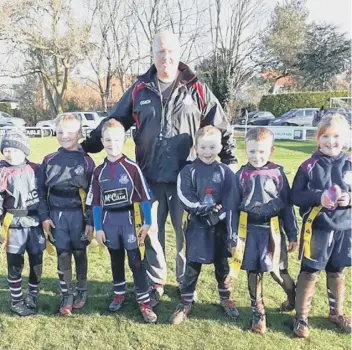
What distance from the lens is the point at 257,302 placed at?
3314 mm

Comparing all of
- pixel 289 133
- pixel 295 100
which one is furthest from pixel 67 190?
pixel 295 100

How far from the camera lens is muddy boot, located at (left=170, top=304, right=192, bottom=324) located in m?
3.43

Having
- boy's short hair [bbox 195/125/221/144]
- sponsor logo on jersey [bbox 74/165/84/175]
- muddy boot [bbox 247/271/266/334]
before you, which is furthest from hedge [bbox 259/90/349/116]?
sponsor logo on jersey [bbox 74/165/84/175]

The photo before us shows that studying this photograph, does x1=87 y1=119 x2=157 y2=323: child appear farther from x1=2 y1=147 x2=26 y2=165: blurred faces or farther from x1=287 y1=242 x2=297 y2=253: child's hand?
x1=287 y1=242 x2=297 y2=253: child's hand

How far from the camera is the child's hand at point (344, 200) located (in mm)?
2965

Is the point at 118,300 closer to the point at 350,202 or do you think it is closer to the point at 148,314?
the point at 148,314

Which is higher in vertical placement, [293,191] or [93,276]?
[293,191]

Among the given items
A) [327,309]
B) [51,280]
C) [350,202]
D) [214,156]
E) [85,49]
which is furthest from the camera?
[85,49]

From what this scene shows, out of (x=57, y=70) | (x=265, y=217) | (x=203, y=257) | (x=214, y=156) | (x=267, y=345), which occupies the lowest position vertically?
(x=267, y=345)

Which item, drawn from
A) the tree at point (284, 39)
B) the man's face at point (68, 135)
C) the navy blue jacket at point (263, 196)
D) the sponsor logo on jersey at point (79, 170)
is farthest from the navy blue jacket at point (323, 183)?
the tree at point (284, 39)

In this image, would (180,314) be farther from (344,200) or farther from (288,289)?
(344,200)

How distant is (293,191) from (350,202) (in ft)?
1.26

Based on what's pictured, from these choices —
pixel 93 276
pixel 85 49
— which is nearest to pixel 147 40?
pixel 85 49

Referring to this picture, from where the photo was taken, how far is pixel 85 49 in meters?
29.7
